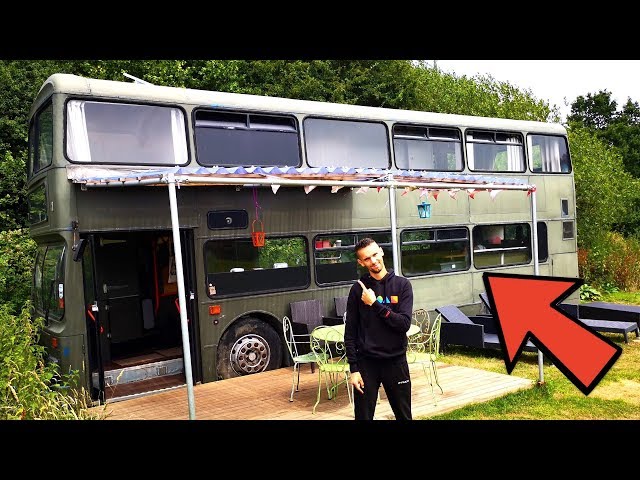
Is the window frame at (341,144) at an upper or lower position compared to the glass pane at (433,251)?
upper

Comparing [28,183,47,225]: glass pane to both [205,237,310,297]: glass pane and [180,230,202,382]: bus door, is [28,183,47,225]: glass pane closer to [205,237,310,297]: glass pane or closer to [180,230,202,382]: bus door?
[180,230,202,382]: bus door

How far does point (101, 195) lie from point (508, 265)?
316 inches

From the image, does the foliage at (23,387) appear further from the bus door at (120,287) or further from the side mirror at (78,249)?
the bus door at (120,287)

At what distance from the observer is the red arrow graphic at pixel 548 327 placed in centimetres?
405

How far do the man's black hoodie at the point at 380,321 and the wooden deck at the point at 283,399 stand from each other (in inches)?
75.8

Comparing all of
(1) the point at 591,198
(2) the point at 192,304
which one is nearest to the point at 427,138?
(2) the point at 192,304

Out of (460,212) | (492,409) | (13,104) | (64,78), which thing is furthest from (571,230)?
(13,104)

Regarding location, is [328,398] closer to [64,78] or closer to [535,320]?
[535,320]

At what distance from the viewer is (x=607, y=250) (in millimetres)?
16531

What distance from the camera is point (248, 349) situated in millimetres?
8180

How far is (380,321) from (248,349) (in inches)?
177

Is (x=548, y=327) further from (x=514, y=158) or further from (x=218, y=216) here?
(x=514, y=158)

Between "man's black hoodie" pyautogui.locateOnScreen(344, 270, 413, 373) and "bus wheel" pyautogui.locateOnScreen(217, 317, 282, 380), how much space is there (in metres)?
4.10

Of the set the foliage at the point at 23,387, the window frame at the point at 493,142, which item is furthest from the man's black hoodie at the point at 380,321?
the window frame at the point at 493,142
